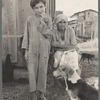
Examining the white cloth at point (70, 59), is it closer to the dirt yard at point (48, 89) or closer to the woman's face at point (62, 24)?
the dirt yard at point (48, 89)

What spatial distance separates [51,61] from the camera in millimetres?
→ 2217

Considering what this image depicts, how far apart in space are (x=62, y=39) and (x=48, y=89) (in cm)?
42

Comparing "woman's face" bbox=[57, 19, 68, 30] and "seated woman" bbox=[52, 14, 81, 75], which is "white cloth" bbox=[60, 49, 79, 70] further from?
"woman's face" bbox=[57, 19, 68, 30]

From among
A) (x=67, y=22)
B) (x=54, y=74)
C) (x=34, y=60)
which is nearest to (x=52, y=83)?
(x=54, y=74)

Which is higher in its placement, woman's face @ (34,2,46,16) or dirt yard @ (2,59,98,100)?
woman's face @ (34,2,46,16)

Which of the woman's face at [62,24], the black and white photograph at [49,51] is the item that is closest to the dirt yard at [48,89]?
the black and white photograph at [49,51]

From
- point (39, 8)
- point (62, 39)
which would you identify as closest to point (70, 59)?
point (62, 39)

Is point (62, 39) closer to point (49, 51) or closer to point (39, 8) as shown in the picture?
point (49, 51)

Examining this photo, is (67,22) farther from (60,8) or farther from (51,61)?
(51,61)

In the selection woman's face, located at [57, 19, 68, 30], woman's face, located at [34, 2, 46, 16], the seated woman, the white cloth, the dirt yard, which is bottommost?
the dirt yard

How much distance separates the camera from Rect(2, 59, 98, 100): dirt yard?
220 cm

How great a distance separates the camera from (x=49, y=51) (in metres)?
2.21

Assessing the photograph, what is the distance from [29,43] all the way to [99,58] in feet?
1.92

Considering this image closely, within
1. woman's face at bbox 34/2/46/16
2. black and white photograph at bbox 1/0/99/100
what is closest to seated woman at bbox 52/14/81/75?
black and white photograph at bbox 1/0/99/100
